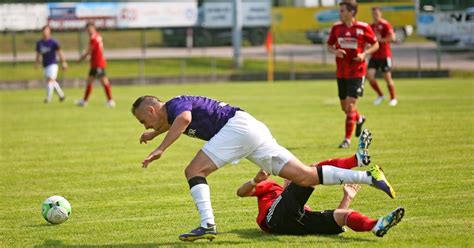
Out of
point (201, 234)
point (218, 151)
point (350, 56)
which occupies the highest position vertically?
point (350, 56)

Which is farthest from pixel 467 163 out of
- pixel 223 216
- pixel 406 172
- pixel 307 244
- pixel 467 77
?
pixel 467 77

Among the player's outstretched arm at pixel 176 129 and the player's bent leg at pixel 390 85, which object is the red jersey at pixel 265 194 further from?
the player's bent leg at pixel 390 85

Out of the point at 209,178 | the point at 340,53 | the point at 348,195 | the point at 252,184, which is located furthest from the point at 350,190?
the point at 340,53

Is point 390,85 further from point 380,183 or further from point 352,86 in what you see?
point 380,183

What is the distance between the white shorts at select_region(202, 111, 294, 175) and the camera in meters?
8.25

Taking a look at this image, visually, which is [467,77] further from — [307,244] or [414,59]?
[307,244]

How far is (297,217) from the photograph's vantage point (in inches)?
332

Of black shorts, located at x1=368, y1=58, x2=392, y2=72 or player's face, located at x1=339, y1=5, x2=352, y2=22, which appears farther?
black shorts, located at x1=368, y1=58, x2=392, y2=72

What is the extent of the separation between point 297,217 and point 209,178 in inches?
171

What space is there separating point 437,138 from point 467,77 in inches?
847

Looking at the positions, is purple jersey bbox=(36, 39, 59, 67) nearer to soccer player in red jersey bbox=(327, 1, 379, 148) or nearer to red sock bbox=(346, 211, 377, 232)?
soccer player in red jersey bbox=(327, 1, 379, 148)

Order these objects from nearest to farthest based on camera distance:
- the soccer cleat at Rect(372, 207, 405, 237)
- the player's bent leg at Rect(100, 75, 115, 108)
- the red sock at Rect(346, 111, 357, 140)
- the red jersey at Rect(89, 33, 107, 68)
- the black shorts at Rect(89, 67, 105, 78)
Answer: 1. the soccer cleat at Rect(372, 207, 405, 237)
2. the red sock at Rect(346, 111, 357, 140)
3. the player's bent leg at Rect(100, 75, 115, 108)
4. the black shorts at Rect(89, 67, 105, 78)
5. the red jersey at Rect(89, 33, 107, 68)

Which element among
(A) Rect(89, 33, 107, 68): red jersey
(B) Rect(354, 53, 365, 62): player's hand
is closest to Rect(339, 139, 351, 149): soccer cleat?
(B) Rect(354, 53, 365, 62): player's hand

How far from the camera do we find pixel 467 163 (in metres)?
12.8
